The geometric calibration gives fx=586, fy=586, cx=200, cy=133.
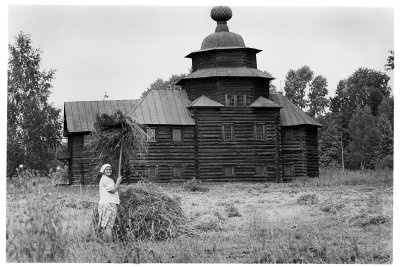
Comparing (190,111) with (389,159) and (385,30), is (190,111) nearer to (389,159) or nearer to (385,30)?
(389,159)

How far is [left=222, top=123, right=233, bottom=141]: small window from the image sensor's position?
115 feet

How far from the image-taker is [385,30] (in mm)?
13664

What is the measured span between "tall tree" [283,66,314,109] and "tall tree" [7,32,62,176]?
2764 centimetres

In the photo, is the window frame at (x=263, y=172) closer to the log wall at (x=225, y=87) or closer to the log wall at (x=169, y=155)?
the log wall at (x=169, y=155)

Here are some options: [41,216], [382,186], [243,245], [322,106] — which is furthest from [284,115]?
[41,216]

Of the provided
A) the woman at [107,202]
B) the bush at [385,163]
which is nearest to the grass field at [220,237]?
the woman at [107,202]

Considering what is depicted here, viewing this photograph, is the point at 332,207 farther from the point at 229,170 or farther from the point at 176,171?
the point at 176,171

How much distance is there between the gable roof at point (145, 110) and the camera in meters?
35.2

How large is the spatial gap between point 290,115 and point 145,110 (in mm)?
9297

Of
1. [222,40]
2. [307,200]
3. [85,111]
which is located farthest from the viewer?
[85,111]

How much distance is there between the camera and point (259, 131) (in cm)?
3562

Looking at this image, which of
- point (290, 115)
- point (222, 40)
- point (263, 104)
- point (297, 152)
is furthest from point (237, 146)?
point (222, 40)

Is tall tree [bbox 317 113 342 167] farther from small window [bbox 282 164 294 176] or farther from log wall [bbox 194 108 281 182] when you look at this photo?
log wall [bbox 194 108 281 182]

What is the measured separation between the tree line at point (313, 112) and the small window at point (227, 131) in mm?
10791
